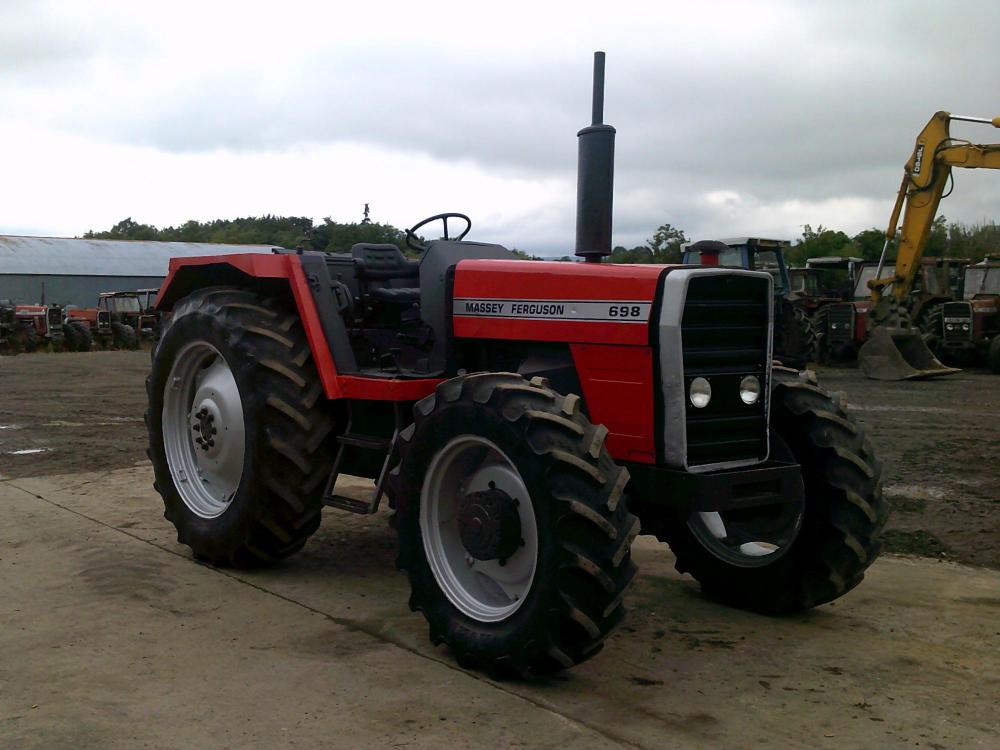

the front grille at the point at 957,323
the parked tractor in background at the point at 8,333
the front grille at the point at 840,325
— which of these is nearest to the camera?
the front grille at the point at 957,323

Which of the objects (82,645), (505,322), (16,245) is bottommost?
(82,645)

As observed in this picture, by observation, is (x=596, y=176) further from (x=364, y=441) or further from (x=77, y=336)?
(x=77, y=336)

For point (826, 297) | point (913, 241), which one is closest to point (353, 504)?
point (913, 241)

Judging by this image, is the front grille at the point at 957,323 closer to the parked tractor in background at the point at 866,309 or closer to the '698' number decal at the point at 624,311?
the parked tractor in background at the point at 866,309

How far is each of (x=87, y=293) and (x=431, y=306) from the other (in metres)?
42.3

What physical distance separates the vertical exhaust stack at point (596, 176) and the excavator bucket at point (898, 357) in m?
14.6

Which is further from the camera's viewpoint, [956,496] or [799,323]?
[799,323]

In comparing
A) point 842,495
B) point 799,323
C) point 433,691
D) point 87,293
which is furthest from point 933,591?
point 87,293

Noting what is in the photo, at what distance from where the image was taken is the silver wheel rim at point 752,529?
15.7 ft

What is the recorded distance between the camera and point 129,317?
32.8 m

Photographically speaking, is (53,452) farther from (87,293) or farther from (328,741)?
(87,293)

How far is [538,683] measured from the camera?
385 cm

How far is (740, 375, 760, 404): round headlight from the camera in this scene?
14.6 ft

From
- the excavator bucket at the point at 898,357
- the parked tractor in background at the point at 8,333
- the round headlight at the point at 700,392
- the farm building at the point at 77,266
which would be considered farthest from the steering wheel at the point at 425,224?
the farm building at the point at 77,266
